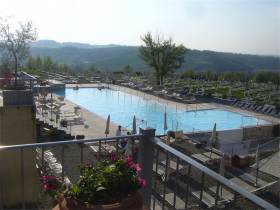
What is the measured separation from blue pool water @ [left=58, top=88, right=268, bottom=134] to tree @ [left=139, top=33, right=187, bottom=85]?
8.42m

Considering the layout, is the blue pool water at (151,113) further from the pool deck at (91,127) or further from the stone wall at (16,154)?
the stone wall at (16,154)

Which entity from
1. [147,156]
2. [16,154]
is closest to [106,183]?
[147,156]

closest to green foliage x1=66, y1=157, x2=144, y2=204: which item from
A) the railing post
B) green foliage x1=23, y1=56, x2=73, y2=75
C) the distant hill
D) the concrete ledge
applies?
the railing post

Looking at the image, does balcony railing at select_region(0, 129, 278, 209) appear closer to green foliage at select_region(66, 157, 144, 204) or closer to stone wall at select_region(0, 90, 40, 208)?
stone wall at select_region(0, 90, 40, 208)

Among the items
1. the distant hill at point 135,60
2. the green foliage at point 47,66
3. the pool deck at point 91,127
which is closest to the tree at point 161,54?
the green foliage at point 47,66

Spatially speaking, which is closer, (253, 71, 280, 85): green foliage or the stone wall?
the stone wall

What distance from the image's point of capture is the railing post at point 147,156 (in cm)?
275

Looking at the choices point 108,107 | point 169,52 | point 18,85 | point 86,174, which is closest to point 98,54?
point 169,52

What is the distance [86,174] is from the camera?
7.38ft

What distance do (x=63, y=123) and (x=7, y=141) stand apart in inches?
325

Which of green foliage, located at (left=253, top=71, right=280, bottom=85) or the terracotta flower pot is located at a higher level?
the terracotta flower pot

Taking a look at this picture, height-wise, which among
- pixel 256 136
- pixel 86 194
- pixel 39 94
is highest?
pixel 86 194

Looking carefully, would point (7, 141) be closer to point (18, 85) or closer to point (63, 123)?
point (18, 85)

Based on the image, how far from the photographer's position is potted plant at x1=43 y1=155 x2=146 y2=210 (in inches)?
82.9
